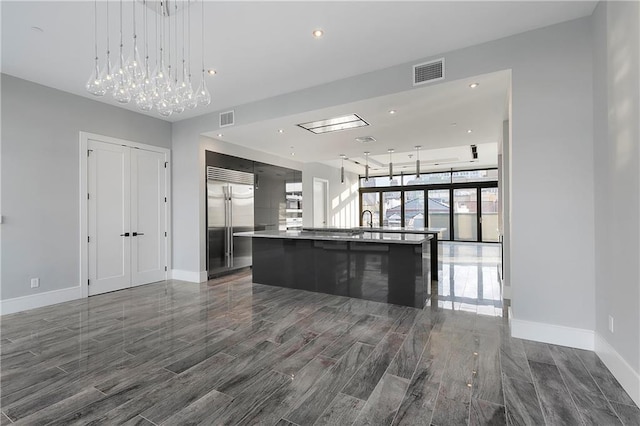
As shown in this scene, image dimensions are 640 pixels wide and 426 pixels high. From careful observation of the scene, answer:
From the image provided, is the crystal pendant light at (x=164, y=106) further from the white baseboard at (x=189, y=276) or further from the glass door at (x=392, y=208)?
the glass door at (x=392, y=208)

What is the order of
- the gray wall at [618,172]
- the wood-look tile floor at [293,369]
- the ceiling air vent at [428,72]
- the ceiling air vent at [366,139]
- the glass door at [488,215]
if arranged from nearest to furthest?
the wood-look tile floor at [293,369]
the gray wall at [618,172]
the ceiling air vent at [428,72]
the ceiling air vent at [366,139]
the glass door at [488,215]

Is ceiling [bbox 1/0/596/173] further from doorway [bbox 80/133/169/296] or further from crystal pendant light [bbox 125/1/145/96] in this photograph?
doorway [bbox 80/133/169/296]

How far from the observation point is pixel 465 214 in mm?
11727

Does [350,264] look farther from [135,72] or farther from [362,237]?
[135,72]

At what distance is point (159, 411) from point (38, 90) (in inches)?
185

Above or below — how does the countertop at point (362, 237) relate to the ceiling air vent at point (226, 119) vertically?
below

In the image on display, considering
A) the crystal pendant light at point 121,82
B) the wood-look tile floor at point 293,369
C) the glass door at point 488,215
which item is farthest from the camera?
the glass door at point 488,215

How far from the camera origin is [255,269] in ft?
17.9

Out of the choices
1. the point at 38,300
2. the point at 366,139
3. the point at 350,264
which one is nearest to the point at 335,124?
the point at 366,139

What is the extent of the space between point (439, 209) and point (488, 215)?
Result: 1.74m

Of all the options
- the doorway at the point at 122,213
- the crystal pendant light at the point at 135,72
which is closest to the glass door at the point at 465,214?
the doorway at the point at 122,213

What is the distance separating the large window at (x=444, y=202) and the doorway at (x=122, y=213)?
320 inches

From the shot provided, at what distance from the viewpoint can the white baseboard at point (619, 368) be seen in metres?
1.98

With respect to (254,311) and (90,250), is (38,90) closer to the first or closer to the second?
(90,250)
